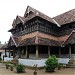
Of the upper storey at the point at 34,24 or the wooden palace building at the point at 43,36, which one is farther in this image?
the upper storey at the point at 34,24

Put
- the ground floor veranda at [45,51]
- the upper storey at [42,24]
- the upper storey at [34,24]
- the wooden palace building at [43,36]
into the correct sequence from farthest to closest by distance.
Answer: the ground floor veranda at [45,51] < the upper storey at [42,24] < the upper storey at [34,24] < the wooden palace building at [43,36]

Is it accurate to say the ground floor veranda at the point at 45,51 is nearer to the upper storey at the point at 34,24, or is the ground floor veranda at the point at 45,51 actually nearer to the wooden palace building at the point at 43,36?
the wooden palace building at the point at 43,36

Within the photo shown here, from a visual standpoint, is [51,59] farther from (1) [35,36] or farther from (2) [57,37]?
(2) [57,37]

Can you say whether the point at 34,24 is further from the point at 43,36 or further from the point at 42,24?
the point at 43,36

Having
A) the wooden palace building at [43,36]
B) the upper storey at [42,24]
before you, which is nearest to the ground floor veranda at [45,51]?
the wooden palace building at [43,36]

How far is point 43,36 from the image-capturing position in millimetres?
23656

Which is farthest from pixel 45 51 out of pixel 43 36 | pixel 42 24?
pixel 42 24

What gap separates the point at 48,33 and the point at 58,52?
3.64 m

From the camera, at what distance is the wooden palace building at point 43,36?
2322cm

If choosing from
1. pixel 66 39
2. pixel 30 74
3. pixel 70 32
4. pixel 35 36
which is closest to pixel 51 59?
pixel 30 74

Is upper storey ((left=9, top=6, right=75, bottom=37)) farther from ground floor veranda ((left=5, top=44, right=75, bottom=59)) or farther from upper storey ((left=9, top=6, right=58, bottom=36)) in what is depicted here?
ground floor veranda ((left=5, top=44, right=75, bottom=59))

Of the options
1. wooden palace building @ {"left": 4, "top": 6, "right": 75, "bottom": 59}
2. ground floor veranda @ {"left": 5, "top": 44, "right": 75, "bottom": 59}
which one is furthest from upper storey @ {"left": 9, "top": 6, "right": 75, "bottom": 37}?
ground floor veranda @ {"left": 5, "top": 44, "right": 75, "bottom": 59}

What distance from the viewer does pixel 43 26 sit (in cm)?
2470

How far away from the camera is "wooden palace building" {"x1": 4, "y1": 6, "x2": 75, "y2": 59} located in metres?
23.2
